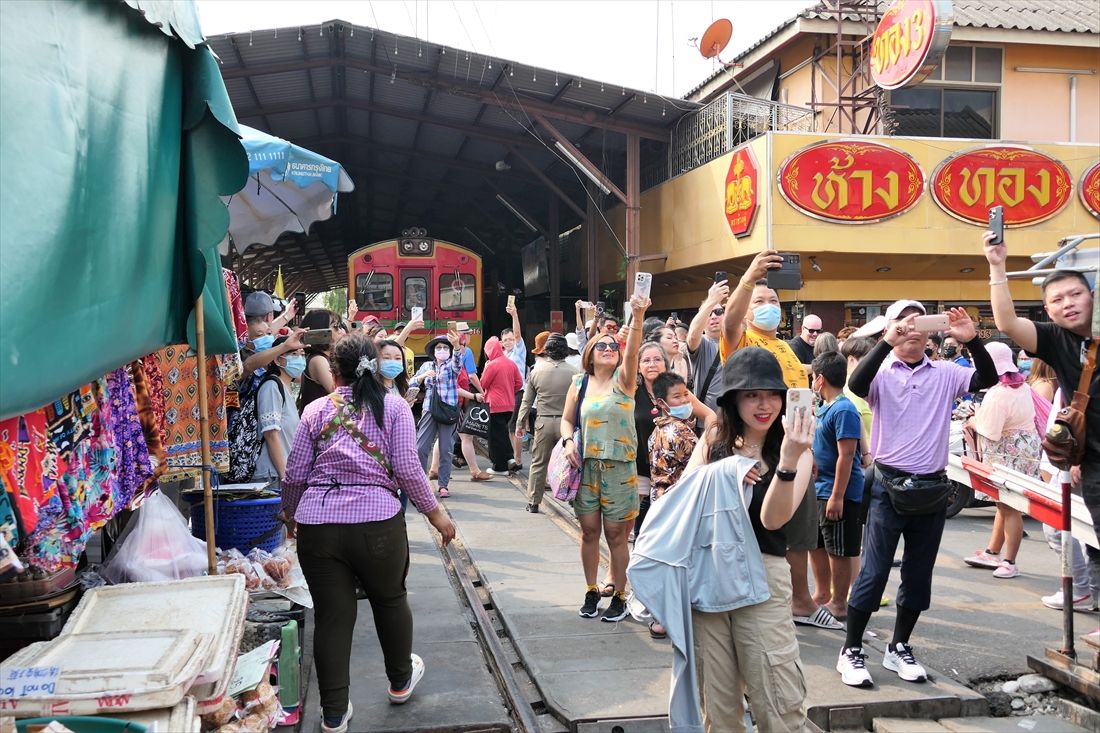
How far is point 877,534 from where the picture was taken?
4574 millimetres

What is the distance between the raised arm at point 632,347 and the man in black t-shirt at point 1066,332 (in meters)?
1.83

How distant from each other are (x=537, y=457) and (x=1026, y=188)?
10.3 metres

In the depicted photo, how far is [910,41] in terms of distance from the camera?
1226cm

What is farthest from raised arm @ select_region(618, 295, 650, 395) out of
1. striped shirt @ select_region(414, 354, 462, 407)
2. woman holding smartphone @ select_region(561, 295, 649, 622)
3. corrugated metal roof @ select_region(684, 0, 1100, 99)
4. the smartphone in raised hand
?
corrugated metal roof @ select_region(684, 0, 1100, 99)

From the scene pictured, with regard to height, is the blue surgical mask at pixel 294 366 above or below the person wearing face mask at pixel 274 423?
above

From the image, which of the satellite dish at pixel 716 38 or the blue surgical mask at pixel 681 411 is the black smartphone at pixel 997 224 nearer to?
the blue surgical mask at pixel 681 411

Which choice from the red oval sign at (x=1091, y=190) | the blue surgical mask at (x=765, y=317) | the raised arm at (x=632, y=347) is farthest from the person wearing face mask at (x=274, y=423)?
the red oval sign at (x=1091, y=190)

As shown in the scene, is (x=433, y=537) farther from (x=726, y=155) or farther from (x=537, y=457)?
(x=726, y=155)

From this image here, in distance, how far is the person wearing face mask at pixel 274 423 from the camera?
5.32 m

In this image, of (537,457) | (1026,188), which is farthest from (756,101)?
(537,457)

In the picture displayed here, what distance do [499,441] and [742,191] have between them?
18.8ft

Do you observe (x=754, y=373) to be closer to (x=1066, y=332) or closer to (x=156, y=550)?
(x=1066, y=332)

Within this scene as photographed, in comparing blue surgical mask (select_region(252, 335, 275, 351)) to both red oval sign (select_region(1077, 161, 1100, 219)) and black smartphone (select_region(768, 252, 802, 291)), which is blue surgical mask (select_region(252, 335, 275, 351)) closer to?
black smartphone (select_region(768, 252, 802, 291))

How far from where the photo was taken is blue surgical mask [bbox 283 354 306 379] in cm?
586
